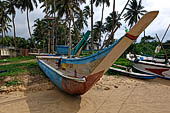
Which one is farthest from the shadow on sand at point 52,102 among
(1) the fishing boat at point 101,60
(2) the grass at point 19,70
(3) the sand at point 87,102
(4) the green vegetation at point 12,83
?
(2) the grass at point 19,70

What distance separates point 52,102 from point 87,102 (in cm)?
130

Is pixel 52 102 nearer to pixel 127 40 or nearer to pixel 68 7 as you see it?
pixel 127 40

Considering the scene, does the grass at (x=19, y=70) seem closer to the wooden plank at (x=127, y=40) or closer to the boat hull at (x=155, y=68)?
the wooden plank at (x=127, y=40)

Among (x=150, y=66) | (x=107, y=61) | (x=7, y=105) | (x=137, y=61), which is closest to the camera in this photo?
(x=107, y=61)

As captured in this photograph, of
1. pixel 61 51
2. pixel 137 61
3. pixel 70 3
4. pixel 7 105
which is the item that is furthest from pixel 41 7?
pixel 7 105

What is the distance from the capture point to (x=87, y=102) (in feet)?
13.7

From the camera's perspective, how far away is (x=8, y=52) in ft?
75.6

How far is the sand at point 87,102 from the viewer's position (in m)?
3.69

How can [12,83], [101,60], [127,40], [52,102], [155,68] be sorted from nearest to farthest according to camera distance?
1. [127,40]
2. [101,60]
3. [52,102]
4. [12,83]
5. [155,68]

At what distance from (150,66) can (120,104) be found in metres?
5.87

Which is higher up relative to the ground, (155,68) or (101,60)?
(101,60)

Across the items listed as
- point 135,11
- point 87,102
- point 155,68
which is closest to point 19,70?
point 87,102

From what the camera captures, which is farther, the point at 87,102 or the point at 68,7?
the point at 68,7

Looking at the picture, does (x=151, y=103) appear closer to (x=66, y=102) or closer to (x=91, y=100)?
(x=91, y=100)
